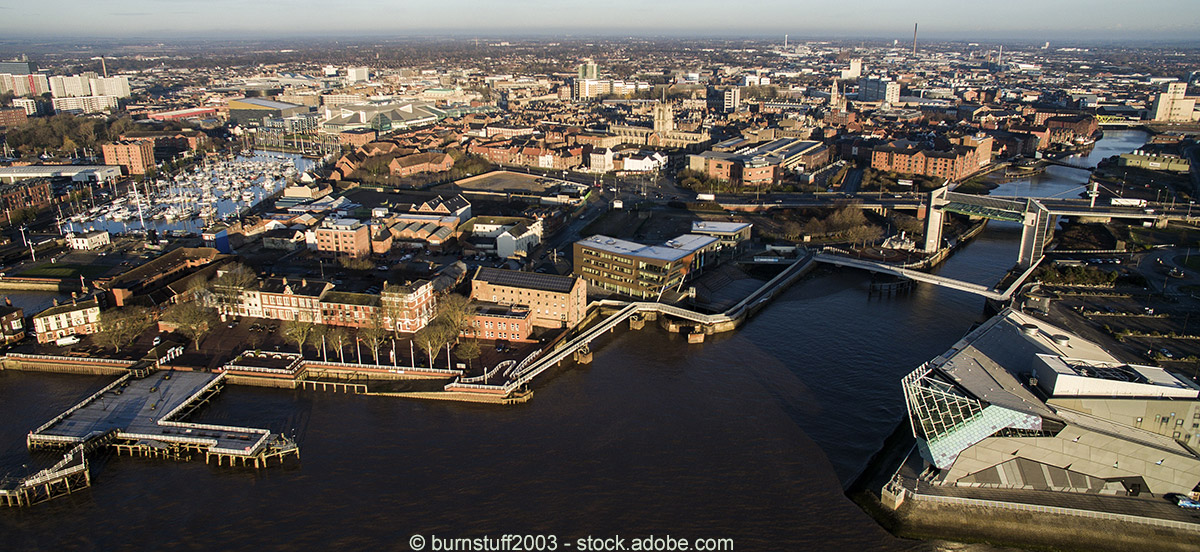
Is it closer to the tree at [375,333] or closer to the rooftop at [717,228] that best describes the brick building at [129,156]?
the tree at [375,333]

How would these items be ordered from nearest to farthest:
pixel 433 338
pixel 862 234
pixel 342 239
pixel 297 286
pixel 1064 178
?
pixel 433 338 → pixel 297 286 → pixel 342 239 → pixel 862 234 → pixel 1064 178

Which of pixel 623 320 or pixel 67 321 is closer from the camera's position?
pixel 67 321

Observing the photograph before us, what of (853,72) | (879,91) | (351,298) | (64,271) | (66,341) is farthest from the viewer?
(853,72)

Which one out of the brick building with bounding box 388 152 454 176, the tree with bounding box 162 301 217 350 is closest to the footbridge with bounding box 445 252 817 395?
the tree with bounding box 162 301 217 350

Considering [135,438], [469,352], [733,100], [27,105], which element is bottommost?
[135,438]

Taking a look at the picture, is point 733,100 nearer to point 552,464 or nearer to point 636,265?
point 636,265

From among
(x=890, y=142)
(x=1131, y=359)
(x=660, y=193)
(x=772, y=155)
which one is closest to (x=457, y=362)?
(x=1131, y=359)

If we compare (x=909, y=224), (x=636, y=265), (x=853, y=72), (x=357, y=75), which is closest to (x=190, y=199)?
(x=636, y=265)
